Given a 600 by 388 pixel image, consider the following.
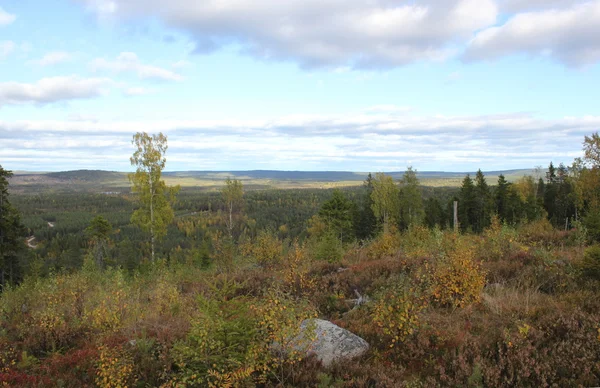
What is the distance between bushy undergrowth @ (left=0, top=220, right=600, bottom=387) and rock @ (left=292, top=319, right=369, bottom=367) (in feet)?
0.67

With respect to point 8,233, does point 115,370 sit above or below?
above

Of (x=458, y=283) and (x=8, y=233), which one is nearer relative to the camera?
(x=458, y=283)

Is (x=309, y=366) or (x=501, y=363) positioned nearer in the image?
(x=501, y=363)

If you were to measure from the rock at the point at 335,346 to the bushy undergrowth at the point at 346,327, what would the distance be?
0.67ft

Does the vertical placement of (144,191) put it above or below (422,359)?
above

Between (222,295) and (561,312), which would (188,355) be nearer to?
(222,295)

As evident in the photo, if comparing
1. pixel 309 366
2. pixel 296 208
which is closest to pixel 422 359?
pixel 309 366

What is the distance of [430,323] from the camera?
727cm

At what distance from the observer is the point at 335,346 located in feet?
21.9

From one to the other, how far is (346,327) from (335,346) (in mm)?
1209

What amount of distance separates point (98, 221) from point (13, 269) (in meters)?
9.65

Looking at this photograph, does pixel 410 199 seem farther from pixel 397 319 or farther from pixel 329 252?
pixel 397 319

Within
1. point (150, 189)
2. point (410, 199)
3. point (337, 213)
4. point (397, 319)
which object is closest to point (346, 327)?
point (397, 319)

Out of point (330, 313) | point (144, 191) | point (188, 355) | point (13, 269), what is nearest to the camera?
point (188, 355)
